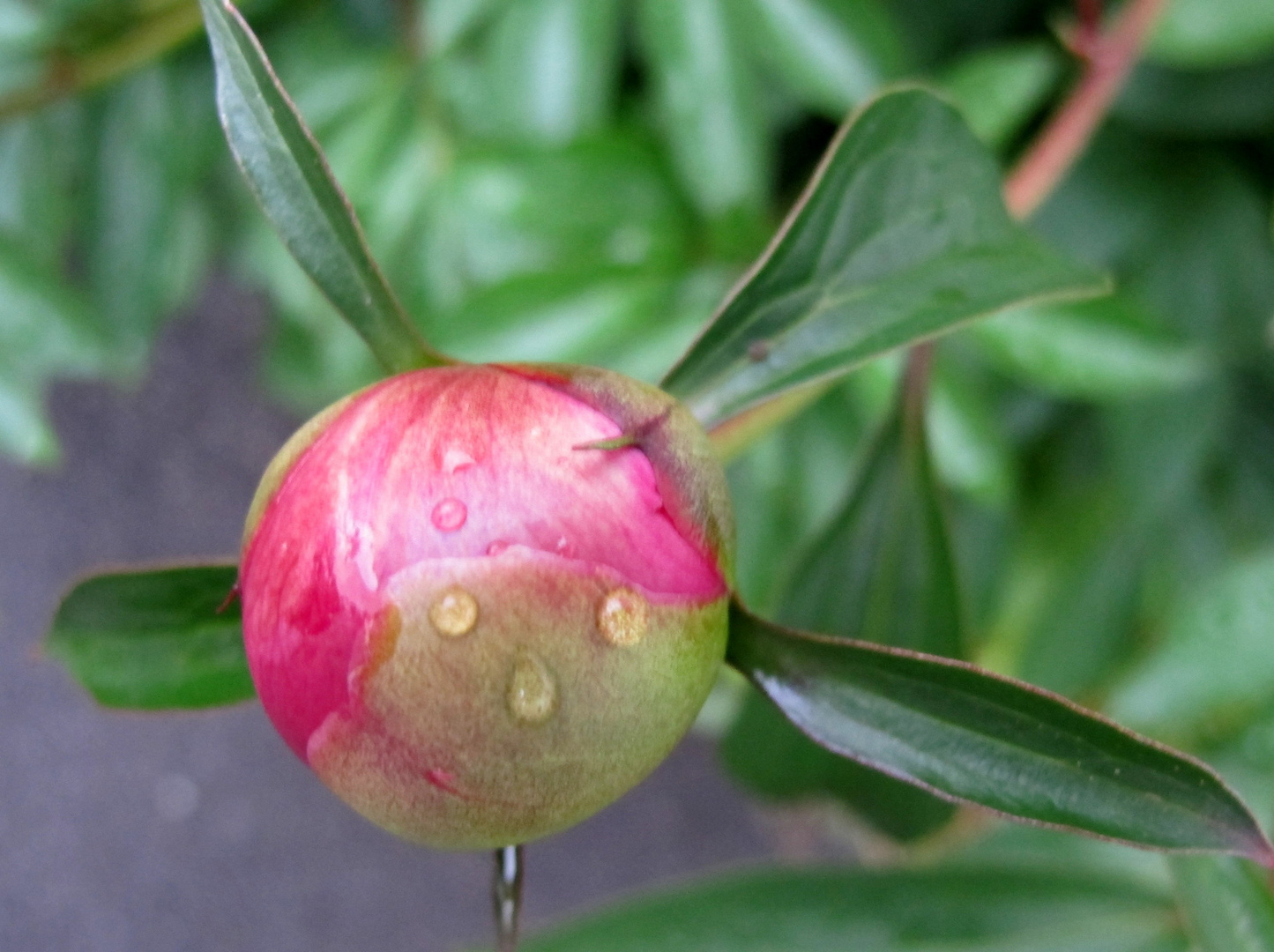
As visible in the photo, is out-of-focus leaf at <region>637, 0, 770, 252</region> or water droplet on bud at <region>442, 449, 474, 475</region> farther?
out-of-focus leaf at <region>637, 0, 770, 252</region>

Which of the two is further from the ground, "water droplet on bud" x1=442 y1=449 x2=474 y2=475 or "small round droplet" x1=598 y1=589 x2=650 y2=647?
"water droplet on bud" x1=442 y1=449 x2=474 y2=475

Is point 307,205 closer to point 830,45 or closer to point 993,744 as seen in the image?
point 993,744

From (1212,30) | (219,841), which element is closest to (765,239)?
(1212,30)

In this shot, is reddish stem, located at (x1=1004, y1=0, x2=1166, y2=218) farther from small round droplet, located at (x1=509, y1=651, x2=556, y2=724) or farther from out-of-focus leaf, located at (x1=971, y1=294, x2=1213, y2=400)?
small round droplet, located at (x1=509, y1=651, x2=556, y2=724)

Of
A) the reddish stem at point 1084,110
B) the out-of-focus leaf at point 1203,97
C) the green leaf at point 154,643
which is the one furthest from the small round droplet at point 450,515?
the out-of-focus leaf at point 1203,97

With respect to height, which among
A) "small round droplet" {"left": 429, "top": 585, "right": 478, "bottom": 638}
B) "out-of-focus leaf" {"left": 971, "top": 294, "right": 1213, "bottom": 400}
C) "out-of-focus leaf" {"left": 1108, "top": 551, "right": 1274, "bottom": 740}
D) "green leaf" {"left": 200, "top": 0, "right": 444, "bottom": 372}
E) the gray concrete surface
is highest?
"green leaf" {"left": 200, "top": 0, "right": 444, "bottom": 372}

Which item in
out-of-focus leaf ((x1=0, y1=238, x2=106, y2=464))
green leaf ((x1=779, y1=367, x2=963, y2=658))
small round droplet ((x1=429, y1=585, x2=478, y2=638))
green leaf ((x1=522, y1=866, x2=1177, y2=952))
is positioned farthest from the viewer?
out-of-focus leaf ((x1=0, y1=238, x2=106, y2=464))

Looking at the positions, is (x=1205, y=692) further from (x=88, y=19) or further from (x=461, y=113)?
(x=88, y=19)

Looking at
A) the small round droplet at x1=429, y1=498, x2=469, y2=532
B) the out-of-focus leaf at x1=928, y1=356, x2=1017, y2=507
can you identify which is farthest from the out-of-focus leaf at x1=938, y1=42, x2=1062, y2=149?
the small round droplet at x1=429, y1=498, x2=469, y2=532
